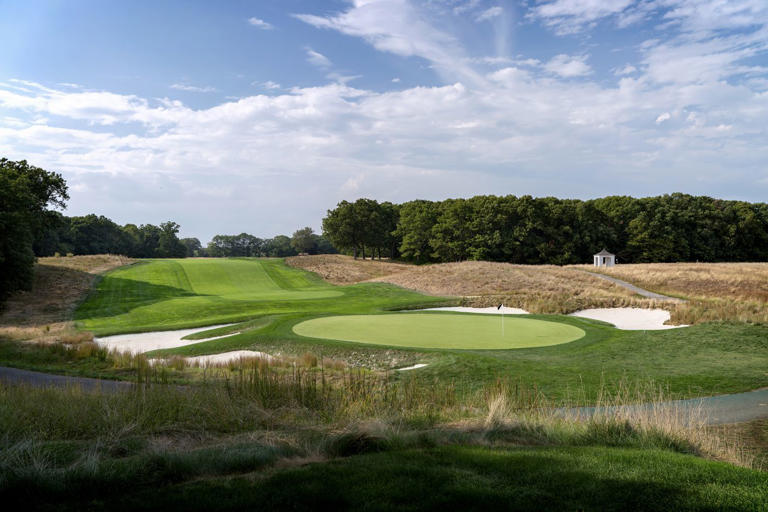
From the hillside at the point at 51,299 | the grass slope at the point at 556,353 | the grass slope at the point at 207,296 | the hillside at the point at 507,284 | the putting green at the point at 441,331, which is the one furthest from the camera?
the hillside at the point at 507,284

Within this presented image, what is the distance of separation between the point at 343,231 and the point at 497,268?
28536 mm

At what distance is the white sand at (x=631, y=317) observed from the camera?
21203 millimetres

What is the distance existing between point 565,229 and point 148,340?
56801mm

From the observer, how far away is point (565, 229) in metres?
65.9

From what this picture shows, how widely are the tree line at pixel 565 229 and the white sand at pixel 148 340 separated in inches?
1845

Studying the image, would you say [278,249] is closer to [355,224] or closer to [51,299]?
[355,224]

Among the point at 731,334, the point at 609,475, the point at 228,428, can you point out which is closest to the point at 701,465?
the point at 609,475

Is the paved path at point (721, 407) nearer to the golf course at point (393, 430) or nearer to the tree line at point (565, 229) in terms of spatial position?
the golf course at point (393, 430)

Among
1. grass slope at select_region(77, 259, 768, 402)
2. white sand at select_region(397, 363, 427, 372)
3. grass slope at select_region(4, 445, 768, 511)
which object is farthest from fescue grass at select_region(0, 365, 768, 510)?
white sand at select_region(397, 363, 427, 372)

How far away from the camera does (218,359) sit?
15.6 m

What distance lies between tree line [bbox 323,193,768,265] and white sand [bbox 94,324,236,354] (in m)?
46.9

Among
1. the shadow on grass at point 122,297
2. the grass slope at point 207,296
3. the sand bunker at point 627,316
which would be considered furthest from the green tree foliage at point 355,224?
the sand bunker at point 627,316

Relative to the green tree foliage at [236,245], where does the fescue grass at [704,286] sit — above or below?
below

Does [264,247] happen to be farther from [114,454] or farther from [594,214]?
[114,454]
